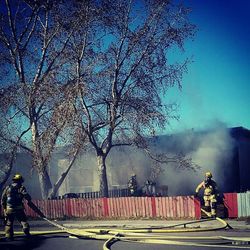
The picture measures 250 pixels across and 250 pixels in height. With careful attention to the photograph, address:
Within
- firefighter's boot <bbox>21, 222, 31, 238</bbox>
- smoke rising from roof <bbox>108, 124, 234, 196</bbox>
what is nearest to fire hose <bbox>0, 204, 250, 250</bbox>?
firefighter's boot <bbox>21, 222, 31, 238</bbox>

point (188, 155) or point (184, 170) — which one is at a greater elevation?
point (188, 155)

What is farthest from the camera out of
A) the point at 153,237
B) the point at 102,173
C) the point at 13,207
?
the point at 102,173

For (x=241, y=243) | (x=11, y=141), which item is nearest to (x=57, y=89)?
(x=11, y=141)

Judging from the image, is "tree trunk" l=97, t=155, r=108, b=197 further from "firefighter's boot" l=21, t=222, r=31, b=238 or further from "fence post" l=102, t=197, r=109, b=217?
"firefighter's boot" l=21, t=222, r=31, b=238

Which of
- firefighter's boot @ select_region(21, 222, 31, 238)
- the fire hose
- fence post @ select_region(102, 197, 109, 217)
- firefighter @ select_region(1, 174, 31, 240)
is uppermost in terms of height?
firefighter @ select_region(1, 174, 31, 240)

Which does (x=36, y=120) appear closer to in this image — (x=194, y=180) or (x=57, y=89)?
(x=57, y=89)

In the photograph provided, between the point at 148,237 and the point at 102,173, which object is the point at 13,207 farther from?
the point at 102,173

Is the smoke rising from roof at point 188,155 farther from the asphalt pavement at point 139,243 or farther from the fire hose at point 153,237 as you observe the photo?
the fire hose at point 153,237

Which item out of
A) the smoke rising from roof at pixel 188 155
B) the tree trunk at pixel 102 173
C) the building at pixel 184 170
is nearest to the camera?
the tree trunk at pixel 102 173

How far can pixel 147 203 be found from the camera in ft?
40.0

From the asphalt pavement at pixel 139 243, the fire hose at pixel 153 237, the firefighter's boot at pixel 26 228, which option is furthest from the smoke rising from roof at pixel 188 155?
the firefighter's boot at pixel 26 228

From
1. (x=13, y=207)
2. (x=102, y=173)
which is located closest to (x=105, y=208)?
(x=102, y=173)

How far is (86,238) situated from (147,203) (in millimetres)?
4146

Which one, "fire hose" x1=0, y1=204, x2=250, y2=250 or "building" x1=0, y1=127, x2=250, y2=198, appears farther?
"building" x1=0, y1=127, x2=250, y2=198
